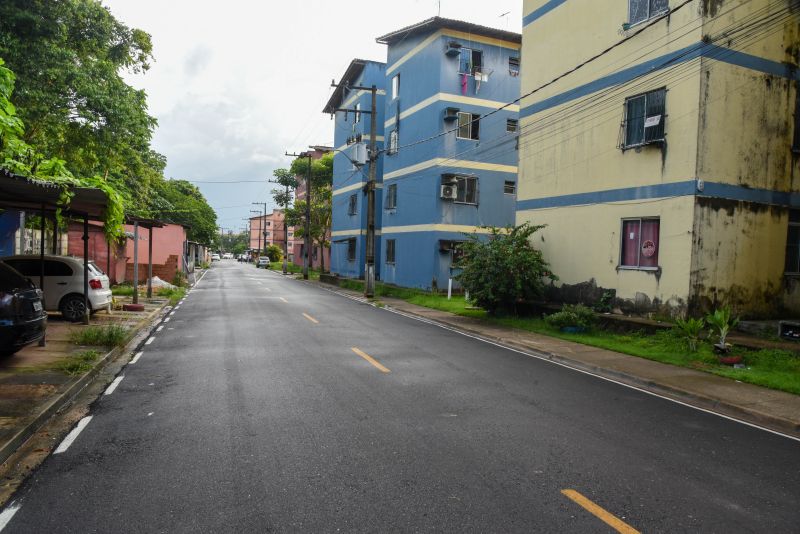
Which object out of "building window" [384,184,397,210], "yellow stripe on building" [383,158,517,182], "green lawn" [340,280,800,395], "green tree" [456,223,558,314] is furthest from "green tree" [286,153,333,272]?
"green lawn" [340,280,800,395]

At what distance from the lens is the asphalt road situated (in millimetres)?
4086

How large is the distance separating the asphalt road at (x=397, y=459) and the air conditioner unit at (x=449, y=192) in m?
18.8

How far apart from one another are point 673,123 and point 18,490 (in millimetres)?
14480

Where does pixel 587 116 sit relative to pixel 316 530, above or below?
above

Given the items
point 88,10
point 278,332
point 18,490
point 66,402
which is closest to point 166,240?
point 88,10

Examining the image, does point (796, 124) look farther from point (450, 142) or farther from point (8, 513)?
point (8, 513)

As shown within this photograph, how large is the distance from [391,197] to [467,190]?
19.8 feet

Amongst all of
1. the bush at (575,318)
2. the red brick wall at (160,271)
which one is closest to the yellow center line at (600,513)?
the bush at (575,318)

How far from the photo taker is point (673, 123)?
13.6 metres

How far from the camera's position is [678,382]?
9.10m

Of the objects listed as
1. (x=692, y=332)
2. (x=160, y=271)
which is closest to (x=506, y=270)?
(x=692, y=332)

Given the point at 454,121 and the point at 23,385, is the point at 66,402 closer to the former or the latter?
the point at 23,385

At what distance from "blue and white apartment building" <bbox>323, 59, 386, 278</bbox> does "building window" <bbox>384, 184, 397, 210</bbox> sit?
9.33 feet

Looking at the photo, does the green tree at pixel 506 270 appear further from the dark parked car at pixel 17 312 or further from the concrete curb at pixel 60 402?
the dark parked car at pixel 17 312
